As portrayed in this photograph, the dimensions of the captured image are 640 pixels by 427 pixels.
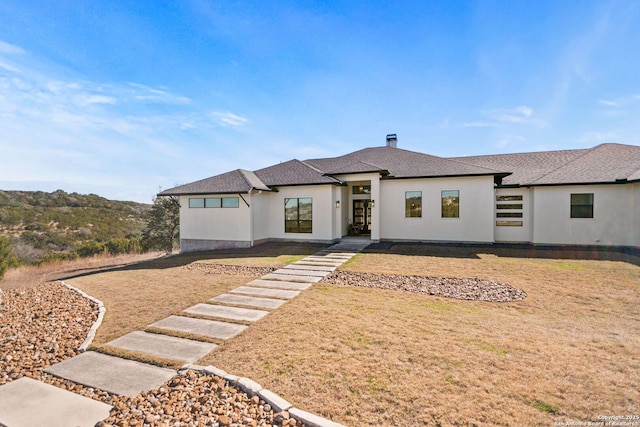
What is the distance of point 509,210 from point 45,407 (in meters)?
17.9

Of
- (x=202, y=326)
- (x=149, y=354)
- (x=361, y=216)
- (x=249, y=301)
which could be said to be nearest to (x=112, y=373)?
(x=149, y=354)

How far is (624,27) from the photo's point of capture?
1039cm

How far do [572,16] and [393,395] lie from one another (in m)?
14.4

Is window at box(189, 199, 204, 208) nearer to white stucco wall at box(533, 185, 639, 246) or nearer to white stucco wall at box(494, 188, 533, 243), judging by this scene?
white stucco wall at box(494, 188, 533, 243)

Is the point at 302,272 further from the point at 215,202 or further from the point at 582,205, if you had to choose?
the point at 582,205

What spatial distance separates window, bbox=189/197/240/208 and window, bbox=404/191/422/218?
931 cm

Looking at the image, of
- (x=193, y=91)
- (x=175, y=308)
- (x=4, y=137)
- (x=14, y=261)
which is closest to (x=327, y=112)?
(x=193, y=91)

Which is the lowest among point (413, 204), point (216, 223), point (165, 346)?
point (165, 346)

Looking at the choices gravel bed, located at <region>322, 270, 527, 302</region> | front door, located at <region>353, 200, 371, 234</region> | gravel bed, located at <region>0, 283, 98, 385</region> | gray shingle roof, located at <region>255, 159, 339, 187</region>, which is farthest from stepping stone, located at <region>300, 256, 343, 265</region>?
gravel bed, located at <region>0, 283, 98, 385</region>

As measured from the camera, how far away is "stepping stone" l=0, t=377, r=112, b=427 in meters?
3.18

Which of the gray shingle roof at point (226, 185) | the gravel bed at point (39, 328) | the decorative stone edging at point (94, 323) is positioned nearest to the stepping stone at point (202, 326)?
the decorative stone edging at point (94, 323)

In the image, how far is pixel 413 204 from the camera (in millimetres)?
15555

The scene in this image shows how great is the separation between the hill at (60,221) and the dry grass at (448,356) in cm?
2525

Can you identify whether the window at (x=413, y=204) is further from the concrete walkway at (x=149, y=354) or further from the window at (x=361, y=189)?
the concrete walkway at (x=149, y=354)
